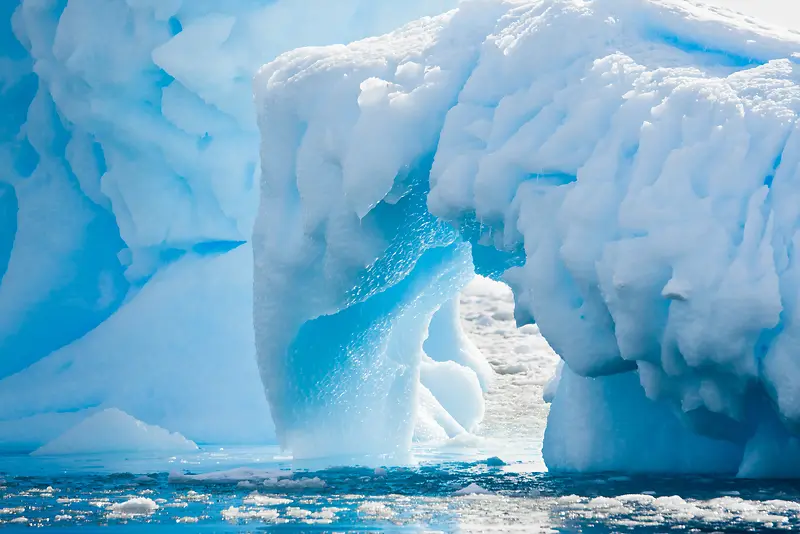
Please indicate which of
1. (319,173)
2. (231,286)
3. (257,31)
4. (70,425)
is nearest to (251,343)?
(231,286)

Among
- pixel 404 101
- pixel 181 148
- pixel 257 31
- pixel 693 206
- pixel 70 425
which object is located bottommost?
pixel 70 425

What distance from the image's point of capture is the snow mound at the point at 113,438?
10883 millimetres

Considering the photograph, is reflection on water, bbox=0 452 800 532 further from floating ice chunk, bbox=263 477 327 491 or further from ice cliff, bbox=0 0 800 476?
ice cliff, bbox=0 0 800 476

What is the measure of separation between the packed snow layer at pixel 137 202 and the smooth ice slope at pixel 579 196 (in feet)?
12.4

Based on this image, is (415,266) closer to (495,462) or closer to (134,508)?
(495,462)

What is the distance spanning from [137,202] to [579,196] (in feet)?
25.7

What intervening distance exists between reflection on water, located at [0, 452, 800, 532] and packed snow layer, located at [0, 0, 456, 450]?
186 inches

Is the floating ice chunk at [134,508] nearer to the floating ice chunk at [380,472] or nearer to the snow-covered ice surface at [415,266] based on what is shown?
the snow-covered ice surface at [415,266]

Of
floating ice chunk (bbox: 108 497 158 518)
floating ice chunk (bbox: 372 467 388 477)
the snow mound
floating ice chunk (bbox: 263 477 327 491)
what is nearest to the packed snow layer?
the snow mound

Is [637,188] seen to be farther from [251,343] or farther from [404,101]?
[251,343]

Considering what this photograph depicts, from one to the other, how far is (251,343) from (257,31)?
3526 mm

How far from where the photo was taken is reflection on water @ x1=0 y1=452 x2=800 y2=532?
4855mm

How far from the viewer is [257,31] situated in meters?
12.9

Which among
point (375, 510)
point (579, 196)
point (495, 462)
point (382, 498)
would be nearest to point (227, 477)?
point (382, 498)
